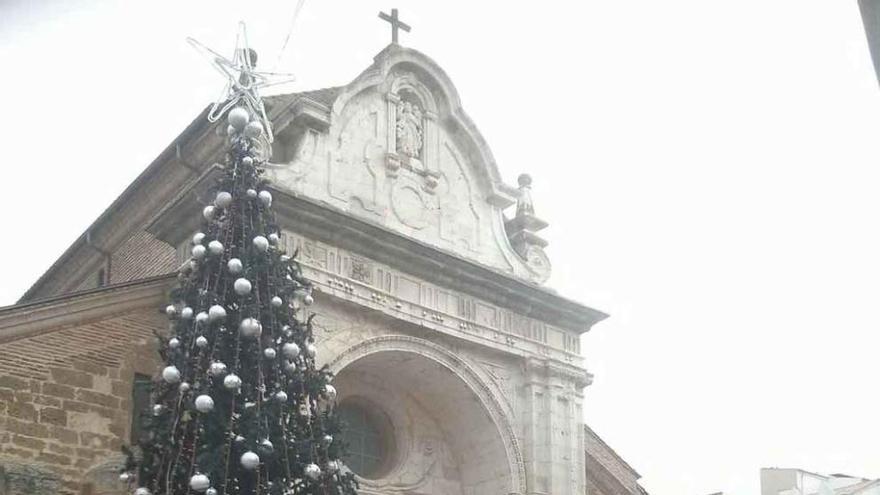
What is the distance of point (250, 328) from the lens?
9273mm

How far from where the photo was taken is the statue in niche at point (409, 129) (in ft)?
48.6

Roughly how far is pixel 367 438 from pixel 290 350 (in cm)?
565

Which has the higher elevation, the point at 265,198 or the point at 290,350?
the point at 265,198

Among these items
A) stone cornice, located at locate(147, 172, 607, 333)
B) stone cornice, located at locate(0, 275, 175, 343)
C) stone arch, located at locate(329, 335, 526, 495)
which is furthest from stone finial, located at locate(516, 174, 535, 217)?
A: stone cornice, located at locate(0, 275, 175, 343)

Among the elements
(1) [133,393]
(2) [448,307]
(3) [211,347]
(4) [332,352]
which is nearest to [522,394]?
(2) [448,307]

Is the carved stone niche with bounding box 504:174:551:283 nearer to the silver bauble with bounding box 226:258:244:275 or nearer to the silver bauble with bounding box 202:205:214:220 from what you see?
the silver bauble with bounding box 202:205:214:220

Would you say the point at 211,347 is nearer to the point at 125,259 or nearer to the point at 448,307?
the point at 448,307

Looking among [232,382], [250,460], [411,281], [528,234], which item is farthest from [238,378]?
[528,234]

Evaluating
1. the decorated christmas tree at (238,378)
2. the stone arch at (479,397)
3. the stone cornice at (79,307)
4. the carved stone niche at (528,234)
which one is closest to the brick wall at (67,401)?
the stone cornice at (79,307)

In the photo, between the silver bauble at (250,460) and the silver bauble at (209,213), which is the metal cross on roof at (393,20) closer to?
the silver bauble at (209,213)

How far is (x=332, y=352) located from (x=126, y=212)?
5134mm

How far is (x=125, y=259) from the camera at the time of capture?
16.3m

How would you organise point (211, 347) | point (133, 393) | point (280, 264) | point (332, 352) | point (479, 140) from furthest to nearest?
1. point (479, 140)
2. point (332, 352)
3. point (133, 393)
4. point (280, 264)
5. point (211, 347)

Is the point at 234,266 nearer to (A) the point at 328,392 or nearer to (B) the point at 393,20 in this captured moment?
(A) the point at 328,392
